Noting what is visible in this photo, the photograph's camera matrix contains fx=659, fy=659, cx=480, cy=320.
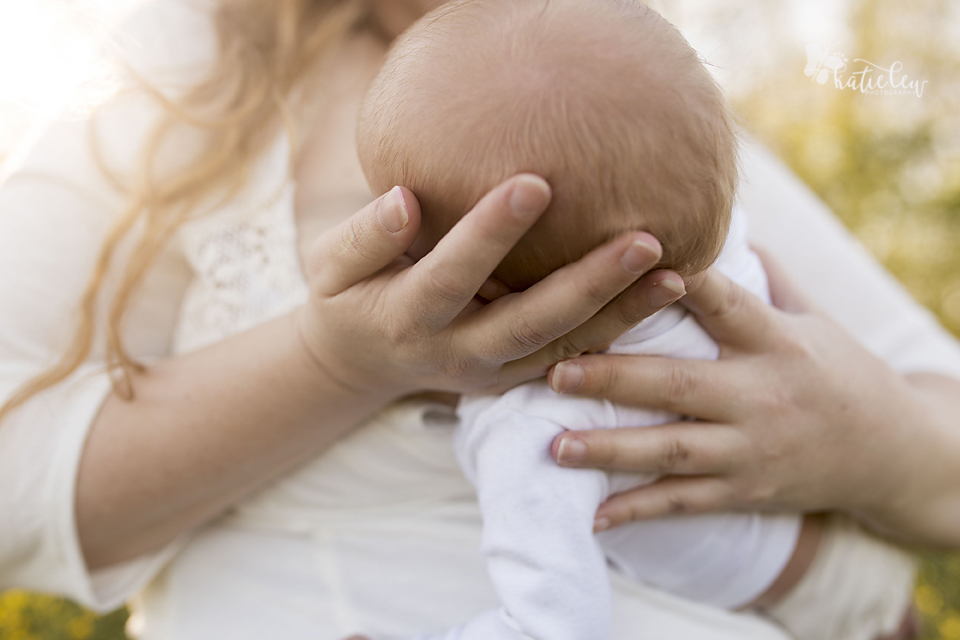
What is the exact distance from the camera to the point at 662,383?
3.03ft

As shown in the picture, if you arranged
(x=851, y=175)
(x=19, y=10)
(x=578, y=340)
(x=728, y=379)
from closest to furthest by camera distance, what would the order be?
(x=578, y=340), (x=728, y=379), (x=19, y=10), (x=851, y=175)

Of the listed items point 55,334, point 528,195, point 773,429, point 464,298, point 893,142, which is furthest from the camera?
point 893,142

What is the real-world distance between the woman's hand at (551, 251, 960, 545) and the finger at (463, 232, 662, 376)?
0.12m

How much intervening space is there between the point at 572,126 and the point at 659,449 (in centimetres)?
49

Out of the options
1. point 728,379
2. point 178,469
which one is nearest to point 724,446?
point 728,379

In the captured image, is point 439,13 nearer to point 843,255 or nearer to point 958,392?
point 843,255

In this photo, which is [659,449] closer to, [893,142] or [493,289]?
[493,289]

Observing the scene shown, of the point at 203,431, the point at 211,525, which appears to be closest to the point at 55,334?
the point at 203,431

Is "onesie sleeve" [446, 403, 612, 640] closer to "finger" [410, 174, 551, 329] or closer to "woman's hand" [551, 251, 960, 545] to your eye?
"woman's hand" [551, 251, 960, 545]

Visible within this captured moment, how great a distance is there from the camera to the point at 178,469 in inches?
43.2

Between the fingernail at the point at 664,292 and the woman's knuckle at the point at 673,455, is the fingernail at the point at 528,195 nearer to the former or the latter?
the fingernail at the point at 664,292

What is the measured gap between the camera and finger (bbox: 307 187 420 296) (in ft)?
2.33

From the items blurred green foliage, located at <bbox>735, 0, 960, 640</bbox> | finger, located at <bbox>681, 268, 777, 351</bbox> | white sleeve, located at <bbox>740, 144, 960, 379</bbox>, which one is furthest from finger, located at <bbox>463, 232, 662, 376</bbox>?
blurred green foliage, located at <bbox>735, 0, 960, 640</bbox>

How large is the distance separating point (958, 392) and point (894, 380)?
357 mm
